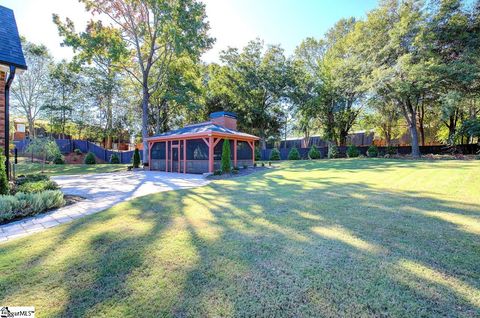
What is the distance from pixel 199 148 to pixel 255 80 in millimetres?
13904

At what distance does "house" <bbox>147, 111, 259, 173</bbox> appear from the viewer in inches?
471

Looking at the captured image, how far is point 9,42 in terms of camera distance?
668 centimetres

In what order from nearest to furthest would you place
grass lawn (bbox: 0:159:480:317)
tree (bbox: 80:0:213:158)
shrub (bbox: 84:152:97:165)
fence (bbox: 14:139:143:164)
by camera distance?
grass lawn (bbox: 0:159:480:317)
tree (bbox: 80:0:213:158)
shrub (bbox: 84:152:97:165)
fence (bbox: 14:139:143:164)

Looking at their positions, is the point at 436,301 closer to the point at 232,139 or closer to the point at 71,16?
the point at 232,139

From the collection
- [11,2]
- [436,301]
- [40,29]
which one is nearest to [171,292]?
[436,301]

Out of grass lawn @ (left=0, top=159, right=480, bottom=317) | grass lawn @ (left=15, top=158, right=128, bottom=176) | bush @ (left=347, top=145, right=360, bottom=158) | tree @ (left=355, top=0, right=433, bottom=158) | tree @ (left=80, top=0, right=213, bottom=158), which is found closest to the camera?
grass lawn @ (left=0, top=159, right=480, bottom=317)

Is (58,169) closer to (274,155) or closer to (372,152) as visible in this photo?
(274,155)

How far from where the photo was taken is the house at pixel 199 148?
1196cm

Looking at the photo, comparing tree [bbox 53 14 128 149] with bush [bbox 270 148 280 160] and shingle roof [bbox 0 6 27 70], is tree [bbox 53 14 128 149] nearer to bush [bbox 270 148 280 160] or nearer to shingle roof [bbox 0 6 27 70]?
shingle roof [bbox 0 6 27 70]

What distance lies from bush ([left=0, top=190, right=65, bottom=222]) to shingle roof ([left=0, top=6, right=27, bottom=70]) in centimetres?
391

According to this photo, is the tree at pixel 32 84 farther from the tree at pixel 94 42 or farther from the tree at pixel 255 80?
the tree at pixel 255 80

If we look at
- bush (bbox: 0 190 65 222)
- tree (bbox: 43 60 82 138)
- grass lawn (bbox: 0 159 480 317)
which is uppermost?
tree (bbox: 43 60 82 138)

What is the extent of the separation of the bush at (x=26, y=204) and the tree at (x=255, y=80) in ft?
65.5

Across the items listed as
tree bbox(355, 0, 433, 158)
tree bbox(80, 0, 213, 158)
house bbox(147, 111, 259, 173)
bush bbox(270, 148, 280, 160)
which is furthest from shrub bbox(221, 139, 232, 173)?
tree bbox(355, 0, 433, 158)
